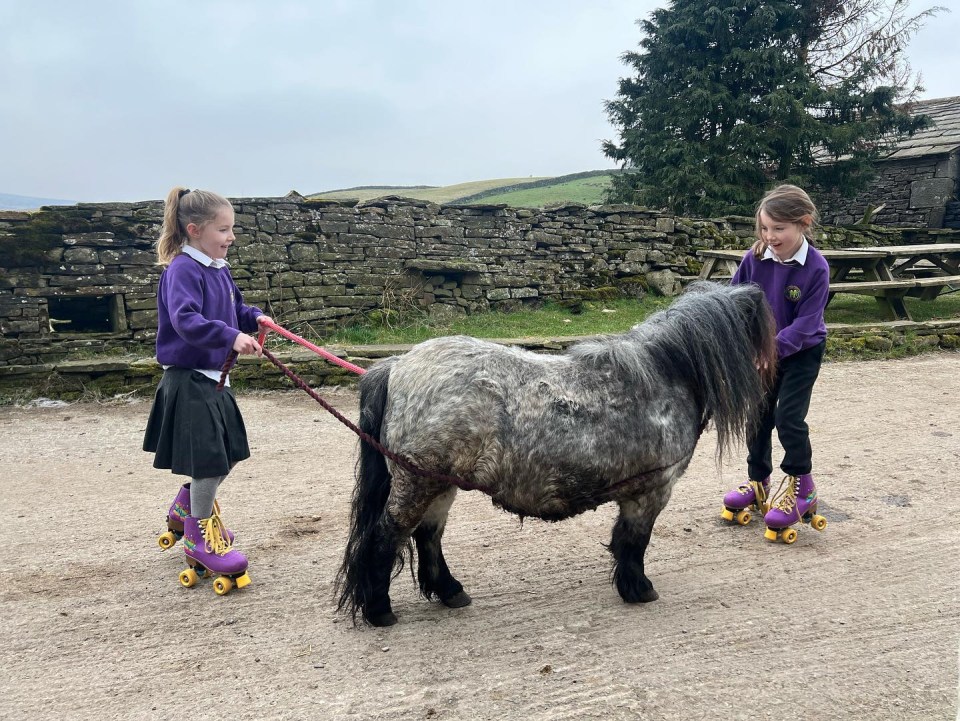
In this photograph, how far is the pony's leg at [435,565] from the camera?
3.18 meters

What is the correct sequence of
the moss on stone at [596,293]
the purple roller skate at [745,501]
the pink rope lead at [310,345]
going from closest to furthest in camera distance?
the pink rope lead at [310,345] → the purple roller skate at [745,501] → the moss on stone at [596,293]

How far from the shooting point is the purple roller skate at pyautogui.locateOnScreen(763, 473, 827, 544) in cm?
392

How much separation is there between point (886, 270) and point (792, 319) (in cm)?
844

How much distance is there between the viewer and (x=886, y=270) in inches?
419

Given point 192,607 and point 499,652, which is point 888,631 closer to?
point 499,652

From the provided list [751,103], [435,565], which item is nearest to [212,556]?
[435,565]

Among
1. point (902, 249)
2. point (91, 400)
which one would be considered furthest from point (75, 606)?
point (902, 249)

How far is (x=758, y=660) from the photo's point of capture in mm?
2791

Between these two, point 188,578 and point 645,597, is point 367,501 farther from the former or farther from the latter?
point 645,597

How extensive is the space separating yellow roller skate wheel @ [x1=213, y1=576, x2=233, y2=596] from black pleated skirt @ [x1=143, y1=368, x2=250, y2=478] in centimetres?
56

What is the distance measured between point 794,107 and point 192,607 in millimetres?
16153

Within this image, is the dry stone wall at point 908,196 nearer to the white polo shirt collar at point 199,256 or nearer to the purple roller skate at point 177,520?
the white polo shirt collar at point 199,256

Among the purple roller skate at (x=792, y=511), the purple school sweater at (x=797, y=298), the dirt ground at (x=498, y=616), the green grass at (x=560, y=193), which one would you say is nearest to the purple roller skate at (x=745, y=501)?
the dirt ground at (x=498, y=616)

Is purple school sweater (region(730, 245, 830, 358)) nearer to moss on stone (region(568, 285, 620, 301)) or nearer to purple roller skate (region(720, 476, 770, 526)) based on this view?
purple roller skate (region(720, 476, 770, 526))
